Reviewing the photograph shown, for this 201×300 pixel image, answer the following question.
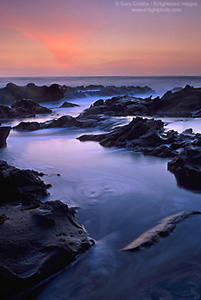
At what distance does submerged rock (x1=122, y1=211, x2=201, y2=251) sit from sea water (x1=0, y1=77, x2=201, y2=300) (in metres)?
0.07

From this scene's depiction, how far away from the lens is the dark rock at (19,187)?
389cm

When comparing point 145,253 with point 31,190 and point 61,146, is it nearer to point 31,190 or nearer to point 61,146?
point 31,190

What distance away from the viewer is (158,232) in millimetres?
3387

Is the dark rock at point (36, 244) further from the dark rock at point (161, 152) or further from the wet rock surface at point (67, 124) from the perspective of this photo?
the wet rock surface at point (67, 124)

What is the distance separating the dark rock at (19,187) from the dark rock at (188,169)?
106 inches

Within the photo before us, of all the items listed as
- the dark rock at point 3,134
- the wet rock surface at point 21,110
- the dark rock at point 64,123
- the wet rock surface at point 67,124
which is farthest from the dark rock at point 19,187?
the wet rock surface at point 21,110

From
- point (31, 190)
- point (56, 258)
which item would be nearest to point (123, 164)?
point (31, 190)

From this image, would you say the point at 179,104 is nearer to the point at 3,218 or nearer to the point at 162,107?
the point at 162,107

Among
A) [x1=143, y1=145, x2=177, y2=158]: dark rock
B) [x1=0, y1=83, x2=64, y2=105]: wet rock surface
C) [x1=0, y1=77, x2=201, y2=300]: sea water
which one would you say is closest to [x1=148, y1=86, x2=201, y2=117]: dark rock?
[x1=143, y1=145, x2=177, y2=158]: dark rock

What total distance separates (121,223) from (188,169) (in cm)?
220

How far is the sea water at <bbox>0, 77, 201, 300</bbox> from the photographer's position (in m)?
2.55

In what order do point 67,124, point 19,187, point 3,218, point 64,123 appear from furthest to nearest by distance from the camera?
point 64,123 < point 67,124 < point 19,187 < point 3,218

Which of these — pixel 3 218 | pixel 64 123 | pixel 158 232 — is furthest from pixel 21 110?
pixel 158 232

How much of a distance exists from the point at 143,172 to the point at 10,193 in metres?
3.19
